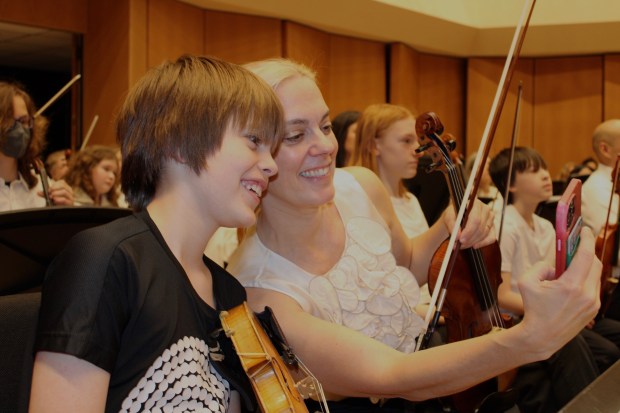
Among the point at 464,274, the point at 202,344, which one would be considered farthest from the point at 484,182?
the point at 202,344

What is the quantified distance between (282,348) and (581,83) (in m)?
9.13

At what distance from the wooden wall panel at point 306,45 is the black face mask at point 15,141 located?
423 centimetres

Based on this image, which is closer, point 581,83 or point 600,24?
point 600,24

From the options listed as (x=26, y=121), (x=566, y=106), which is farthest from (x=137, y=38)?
(x=566, y=106)

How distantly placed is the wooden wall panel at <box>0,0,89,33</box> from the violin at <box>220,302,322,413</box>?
5.57m

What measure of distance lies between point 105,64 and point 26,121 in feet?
10.8

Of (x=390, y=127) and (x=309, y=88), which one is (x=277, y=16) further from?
(x=309, y=88)

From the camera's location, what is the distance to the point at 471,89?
31.4 feet

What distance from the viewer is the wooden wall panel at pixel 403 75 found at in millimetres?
8578

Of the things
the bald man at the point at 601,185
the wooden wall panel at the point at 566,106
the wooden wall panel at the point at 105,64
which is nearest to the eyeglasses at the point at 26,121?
the wooden wall panel at the point at 105,64

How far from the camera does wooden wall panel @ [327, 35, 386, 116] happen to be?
8148 millimetres

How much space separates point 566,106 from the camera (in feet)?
31.5

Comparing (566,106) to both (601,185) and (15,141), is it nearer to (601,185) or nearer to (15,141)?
(601,185)

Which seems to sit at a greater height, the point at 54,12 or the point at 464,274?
the point at 54,12
